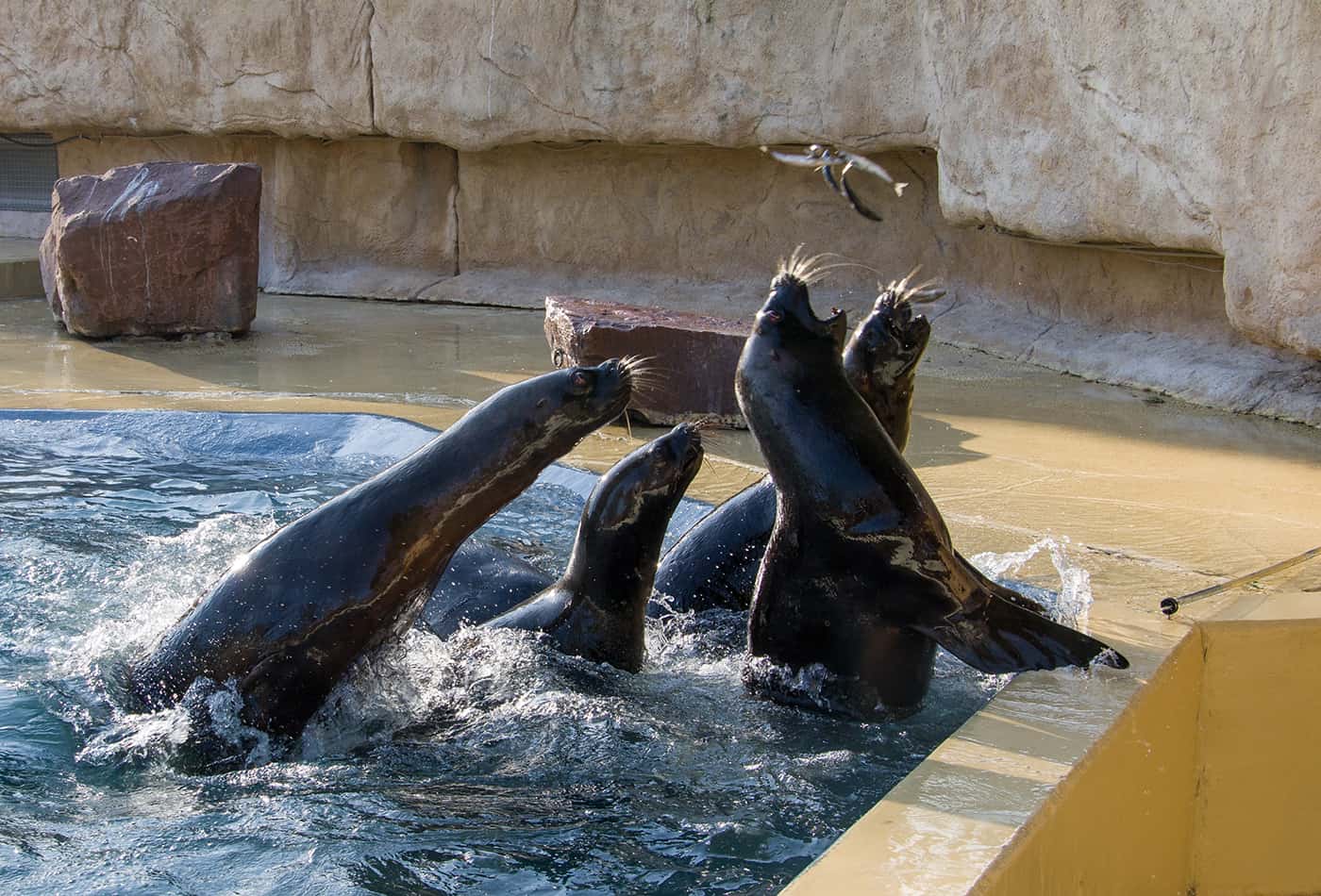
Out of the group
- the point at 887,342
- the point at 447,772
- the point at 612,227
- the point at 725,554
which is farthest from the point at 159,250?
the point at 447,772

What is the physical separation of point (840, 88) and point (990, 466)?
4494mm

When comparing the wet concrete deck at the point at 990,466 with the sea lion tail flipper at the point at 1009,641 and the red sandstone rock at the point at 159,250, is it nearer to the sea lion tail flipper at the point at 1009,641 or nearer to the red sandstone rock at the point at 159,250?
the sea lion tail flipper at the point at 1009,641

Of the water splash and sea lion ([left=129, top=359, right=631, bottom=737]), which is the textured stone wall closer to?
the water splash

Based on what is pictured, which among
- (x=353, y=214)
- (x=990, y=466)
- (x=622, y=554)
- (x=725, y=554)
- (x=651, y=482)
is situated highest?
(x=353, y=214)

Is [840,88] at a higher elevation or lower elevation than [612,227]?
higher

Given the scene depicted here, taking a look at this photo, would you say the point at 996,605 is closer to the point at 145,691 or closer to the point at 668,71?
the point at 145,691

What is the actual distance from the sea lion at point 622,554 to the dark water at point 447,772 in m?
0.06

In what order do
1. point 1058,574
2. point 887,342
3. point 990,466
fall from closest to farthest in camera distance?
point 887,342
point 1058,574
point 990,466

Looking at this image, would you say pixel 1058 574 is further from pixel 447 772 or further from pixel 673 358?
pixel 673 358

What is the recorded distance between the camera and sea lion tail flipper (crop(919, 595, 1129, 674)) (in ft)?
8.55

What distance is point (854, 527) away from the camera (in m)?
2.65

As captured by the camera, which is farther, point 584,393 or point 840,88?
point 840,88

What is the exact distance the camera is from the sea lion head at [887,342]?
3105mm


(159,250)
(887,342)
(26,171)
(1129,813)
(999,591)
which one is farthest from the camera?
(26,171)
